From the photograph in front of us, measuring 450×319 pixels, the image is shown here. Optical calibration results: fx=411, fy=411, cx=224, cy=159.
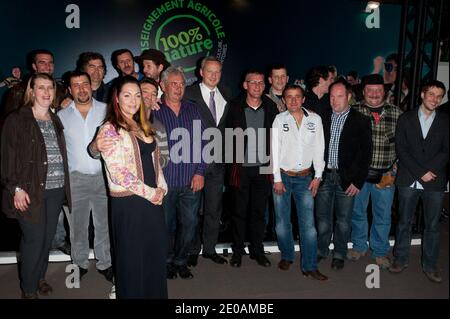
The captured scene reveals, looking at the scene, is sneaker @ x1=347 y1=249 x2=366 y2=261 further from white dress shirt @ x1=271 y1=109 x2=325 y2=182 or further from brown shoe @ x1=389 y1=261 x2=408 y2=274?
white dress shirt @ x1=271 y1=109 x2=325 y2=182

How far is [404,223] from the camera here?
12.6 feet

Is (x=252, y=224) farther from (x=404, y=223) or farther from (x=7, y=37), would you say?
(x=7, y=37)

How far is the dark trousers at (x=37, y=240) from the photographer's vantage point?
10.1 feet

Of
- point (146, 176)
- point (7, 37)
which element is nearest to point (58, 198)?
point (146, 176)

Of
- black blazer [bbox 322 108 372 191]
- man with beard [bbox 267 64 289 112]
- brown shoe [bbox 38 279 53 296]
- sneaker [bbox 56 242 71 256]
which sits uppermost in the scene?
man with beard [bbox 267 64 289 112]

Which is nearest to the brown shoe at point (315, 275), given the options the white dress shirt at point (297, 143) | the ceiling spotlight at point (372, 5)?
the white dress shirt at point (297, 143)

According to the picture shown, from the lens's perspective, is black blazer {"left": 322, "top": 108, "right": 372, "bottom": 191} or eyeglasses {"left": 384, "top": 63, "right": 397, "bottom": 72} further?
eyeglasses {"left": 384, "top": 63, "right": 397, "bottom": 72}

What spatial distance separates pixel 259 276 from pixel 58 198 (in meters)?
1.91

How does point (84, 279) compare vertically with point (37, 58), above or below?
below

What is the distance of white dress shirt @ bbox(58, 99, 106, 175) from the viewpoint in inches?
135

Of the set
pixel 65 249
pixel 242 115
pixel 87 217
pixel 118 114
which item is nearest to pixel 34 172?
pixel 87 217

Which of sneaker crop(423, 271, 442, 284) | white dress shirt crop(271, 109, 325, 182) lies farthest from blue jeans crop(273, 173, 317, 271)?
sneaker crop(423, 271, 442, 284)

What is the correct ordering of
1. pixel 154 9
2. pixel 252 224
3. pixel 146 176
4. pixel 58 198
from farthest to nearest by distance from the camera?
pixel 154 9, pixel 252 224, pixel 58 198, pixel 146 176

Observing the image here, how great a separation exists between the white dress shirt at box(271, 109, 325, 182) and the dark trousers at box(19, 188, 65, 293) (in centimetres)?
187
